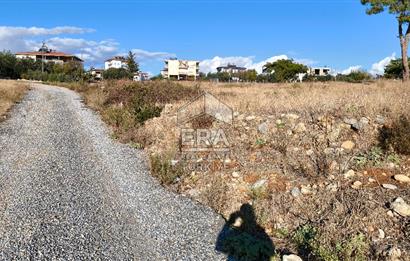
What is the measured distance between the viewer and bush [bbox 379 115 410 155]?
657cm

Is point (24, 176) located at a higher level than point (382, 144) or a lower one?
lower

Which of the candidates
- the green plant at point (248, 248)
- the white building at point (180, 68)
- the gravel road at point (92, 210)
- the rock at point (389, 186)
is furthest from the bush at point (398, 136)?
the white building at point (180, 68)

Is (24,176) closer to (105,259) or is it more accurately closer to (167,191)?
(167,191)

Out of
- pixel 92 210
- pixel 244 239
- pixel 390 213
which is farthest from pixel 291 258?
pixel 92 210

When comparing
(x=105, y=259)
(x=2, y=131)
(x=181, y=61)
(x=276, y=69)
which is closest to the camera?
(x=105, y=259)

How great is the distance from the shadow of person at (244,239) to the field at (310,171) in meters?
0.07

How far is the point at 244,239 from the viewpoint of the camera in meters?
4.74

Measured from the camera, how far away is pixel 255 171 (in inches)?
274

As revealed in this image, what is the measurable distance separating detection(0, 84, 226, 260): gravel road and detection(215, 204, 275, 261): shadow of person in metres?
0.14

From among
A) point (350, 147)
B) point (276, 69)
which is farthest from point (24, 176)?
point (276, 69)

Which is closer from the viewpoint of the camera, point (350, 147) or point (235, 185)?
point (235, 185)

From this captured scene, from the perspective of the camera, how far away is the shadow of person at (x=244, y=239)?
4512 millimetres

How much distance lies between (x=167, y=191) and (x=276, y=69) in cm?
6651

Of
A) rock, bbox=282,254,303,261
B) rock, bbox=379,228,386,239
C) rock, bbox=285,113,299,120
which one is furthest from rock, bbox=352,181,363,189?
rock, bbox=285,113,299,120
